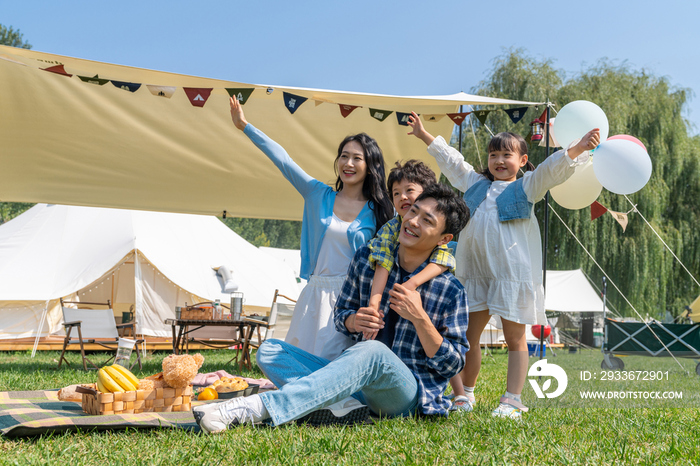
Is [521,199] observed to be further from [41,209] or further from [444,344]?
[41,209]

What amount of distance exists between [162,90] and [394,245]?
2.68m

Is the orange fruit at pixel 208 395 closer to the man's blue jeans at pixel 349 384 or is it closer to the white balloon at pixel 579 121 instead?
the man's blue jeans at pixel 349 384

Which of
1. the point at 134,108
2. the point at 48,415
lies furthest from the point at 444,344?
the point at 134,108

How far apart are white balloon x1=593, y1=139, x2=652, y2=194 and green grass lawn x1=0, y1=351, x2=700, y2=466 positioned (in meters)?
1.45

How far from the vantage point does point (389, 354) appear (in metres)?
2.25

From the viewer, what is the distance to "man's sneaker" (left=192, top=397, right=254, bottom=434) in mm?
2162

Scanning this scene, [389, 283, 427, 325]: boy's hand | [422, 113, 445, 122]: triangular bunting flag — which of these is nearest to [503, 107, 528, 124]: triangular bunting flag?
[422, 113, 445, 122]: triangular bunting flag

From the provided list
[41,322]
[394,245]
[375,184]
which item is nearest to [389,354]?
[394,245]

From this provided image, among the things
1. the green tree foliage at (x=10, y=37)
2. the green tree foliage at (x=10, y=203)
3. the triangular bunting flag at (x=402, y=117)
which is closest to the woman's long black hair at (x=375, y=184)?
the triangular bunting flag at (x=402, y=117)

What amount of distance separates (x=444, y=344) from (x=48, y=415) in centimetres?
190

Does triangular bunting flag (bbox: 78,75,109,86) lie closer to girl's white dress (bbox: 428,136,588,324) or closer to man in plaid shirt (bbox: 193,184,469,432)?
man in plaid shirt (bbox: 193,184,469,432)

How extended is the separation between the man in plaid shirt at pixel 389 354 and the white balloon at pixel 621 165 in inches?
54.9

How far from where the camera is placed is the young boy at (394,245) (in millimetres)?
2428

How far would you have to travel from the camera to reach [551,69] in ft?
45.5
